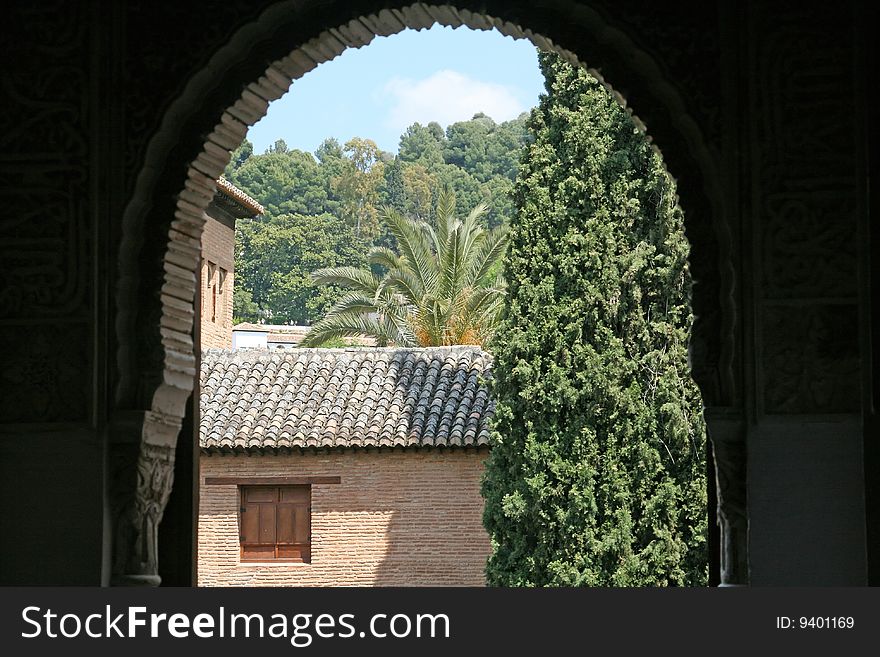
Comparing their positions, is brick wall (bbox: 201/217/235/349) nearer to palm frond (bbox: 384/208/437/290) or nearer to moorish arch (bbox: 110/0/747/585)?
palm frond (bbox: 384/208/437/290)

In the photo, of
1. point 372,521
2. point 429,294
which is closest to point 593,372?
point 372,521

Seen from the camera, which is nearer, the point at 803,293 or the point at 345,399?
the point at 803,293

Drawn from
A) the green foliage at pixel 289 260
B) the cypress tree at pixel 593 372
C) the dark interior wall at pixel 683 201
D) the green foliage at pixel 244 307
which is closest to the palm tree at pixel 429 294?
the cypress tree at pixel 593 372

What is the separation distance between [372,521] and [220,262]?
9152mm

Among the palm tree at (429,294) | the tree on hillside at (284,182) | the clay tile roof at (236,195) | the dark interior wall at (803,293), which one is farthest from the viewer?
the tree on hillside at (284,182)

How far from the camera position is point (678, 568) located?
40.5 feet

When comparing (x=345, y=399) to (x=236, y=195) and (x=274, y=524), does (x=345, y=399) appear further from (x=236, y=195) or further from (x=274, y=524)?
(x=236, y=195)

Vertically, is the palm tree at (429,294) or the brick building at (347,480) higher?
the palm tree at (429,294)

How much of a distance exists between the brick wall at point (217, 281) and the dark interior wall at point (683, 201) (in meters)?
18.2

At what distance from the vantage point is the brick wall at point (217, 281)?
2319 cm

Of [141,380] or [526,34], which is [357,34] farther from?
[141,380]

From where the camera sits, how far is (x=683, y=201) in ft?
14.2

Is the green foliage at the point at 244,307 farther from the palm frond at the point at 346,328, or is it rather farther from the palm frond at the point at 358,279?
the palm frond at the point at 346,328

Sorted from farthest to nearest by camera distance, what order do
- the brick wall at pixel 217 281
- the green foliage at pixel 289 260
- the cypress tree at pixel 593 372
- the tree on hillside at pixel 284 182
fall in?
the tree on hillside at pixel 284 182 → the green foliage at pixel 289 260 → the brick wall at pixel 217 281 → the cypress tree at pixel 593 372
